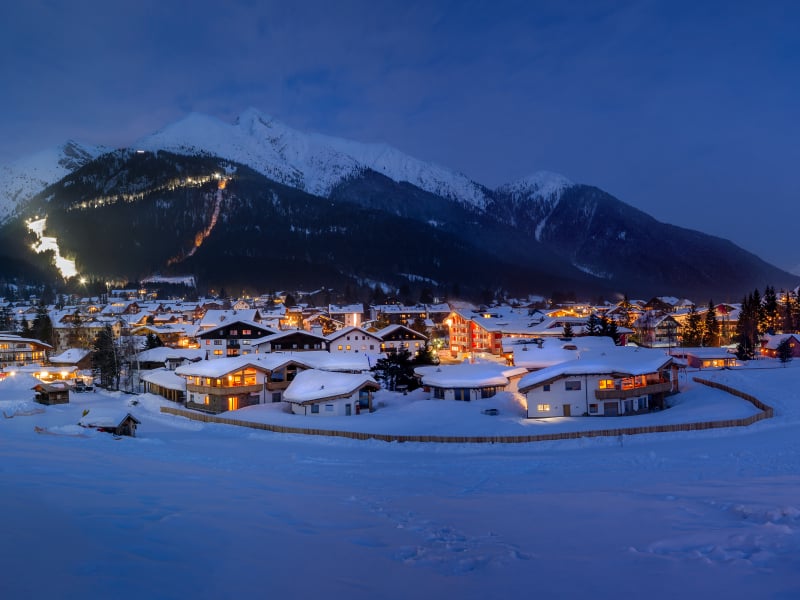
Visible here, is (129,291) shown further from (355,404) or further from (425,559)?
(425,559)

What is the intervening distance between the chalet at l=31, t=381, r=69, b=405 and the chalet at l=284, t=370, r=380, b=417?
19773 millimetres

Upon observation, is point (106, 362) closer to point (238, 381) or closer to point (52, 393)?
point (52, 393)

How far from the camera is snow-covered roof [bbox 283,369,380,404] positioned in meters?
35.2

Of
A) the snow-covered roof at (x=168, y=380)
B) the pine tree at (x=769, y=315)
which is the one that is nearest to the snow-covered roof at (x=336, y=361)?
the snow-covered roof at (x=168, y=380)

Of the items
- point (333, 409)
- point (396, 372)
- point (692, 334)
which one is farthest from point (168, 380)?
point (692, 334)

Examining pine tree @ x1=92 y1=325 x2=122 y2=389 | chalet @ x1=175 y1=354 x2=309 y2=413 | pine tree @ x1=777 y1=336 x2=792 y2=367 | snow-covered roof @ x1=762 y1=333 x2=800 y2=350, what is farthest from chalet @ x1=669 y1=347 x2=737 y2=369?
pine tree @ x1=92 y1=325 x2=122 y2=389

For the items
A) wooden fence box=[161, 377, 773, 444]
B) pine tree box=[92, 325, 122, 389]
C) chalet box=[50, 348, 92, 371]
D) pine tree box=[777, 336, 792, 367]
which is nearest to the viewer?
wooden fence box=[161, 377, 773, 444]

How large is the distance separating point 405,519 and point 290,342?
44573 millimetres

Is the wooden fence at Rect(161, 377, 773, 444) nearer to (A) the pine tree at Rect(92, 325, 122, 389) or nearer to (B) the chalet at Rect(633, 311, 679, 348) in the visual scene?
(A) the pine tree at Rect(92, 325, 122, 389)

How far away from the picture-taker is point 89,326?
97.1 meters

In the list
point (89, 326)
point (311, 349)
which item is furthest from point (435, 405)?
point (89, 326)

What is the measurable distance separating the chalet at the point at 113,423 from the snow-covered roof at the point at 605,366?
21.6m

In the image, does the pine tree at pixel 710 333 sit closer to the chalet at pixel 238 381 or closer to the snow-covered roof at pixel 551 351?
the snow-covered roof at pixel 551 351

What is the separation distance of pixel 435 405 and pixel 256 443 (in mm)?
12899
